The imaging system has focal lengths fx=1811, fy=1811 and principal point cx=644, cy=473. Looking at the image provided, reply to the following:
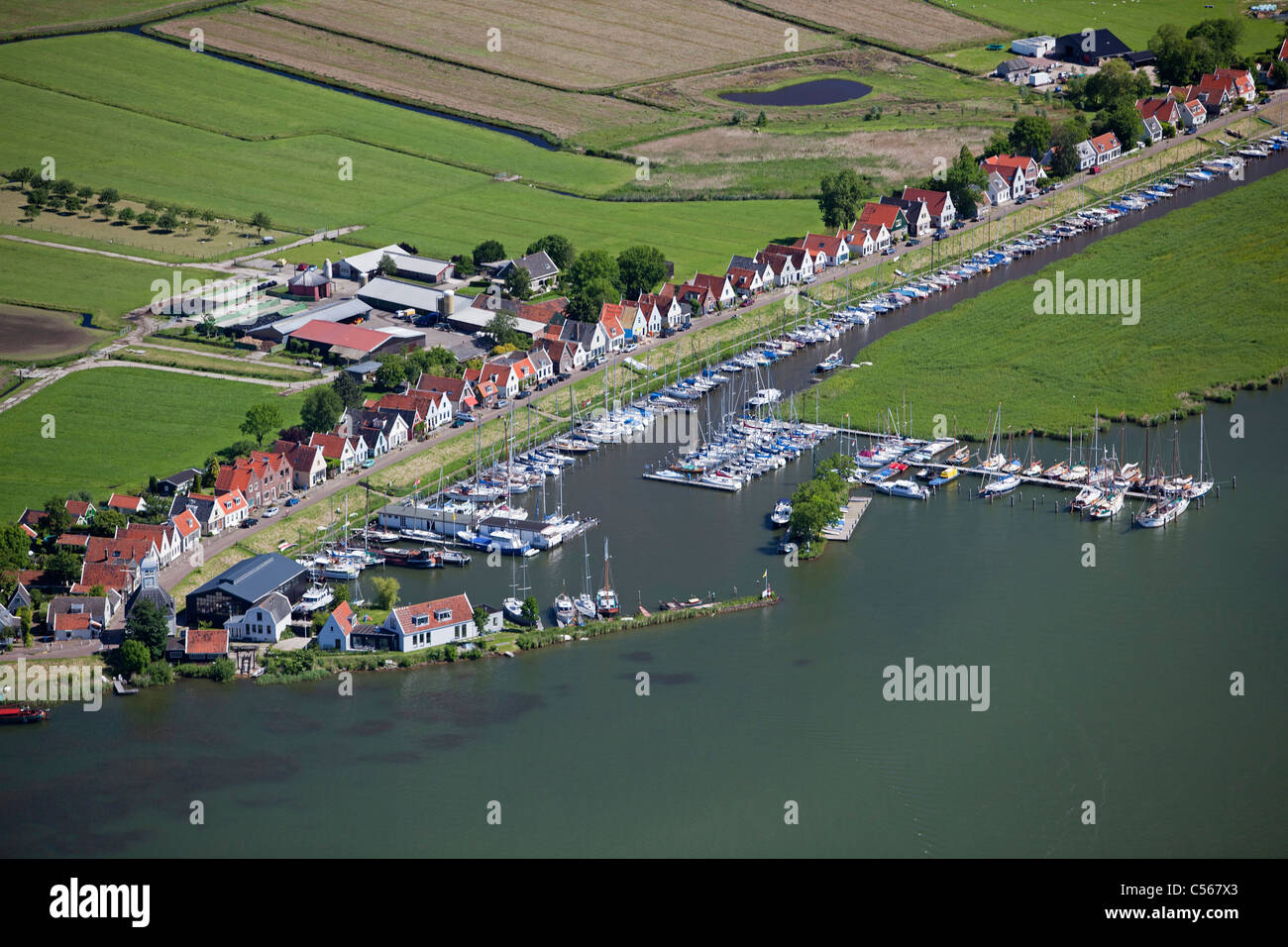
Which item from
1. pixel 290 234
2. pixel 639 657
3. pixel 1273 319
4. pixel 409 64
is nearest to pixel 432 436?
pixel 639 657

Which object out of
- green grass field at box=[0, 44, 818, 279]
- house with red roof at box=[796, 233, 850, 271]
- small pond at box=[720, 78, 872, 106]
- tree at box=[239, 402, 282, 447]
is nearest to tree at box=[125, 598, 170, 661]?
tree at box=[239, 402, 282, 447]

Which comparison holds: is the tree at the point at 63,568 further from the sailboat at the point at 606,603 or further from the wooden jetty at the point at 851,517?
the wooden jetty at the point at 851,517

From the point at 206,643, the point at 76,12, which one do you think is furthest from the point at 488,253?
the point at 76,12

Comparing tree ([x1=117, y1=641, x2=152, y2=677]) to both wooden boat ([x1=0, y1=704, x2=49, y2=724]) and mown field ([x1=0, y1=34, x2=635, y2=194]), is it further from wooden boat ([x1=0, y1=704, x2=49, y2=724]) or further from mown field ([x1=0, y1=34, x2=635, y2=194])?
mown field ([x1=0, y1=34, x2=635, y2=194])

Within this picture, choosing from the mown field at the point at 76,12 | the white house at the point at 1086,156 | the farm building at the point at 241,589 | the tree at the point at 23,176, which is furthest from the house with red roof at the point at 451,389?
the mown field at the point at 76,12

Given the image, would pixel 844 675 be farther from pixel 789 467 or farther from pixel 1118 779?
pixel 789 467

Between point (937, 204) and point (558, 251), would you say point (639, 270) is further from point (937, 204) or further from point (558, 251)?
point (937, 204)
